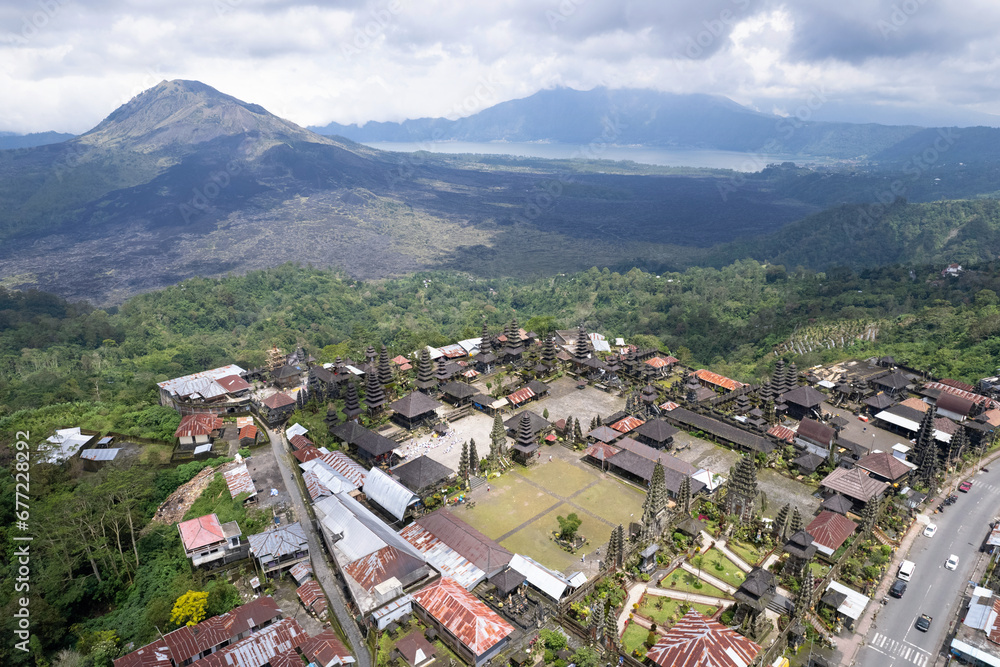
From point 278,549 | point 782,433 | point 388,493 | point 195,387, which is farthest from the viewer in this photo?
point 195,387

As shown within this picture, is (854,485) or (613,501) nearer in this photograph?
(854,485)

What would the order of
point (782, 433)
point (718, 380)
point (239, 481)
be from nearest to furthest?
1. point (239, 481)
2. point (782, 433)
3. point (718, 380)

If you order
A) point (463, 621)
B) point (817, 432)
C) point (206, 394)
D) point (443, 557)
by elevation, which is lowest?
point (443, 557)

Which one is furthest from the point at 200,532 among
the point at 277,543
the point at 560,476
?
the point at 560,476

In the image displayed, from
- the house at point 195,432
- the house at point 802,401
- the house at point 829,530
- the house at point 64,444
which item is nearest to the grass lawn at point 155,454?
the house at point 195,432

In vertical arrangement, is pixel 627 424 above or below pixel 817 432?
below

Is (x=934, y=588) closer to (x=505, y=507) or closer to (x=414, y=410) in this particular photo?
(x=505, y=507)

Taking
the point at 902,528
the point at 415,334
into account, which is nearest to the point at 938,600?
the point at 902,528

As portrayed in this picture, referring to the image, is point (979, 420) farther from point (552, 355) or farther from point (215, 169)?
point (215, 169)
